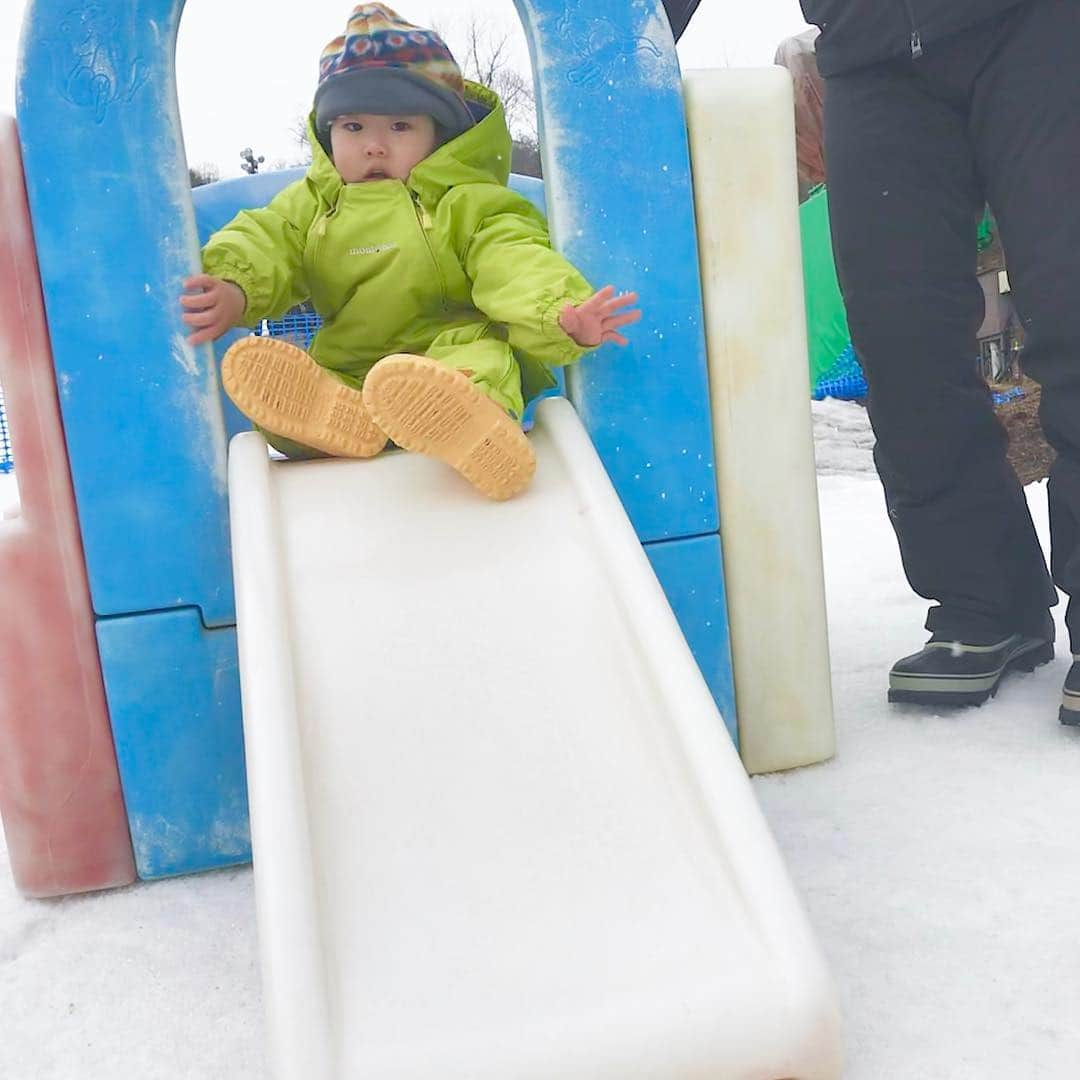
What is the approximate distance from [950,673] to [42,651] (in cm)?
117

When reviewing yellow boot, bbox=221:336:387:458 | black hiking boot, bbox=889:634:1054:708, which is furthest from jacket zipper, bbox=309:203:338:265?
black hiking boot, bbox=889:634:1054:708

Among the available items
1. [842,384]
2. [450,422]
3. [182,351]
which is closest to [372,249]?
[182,351]

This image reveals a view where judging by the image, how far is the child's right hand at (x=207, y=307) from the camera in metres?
1.32

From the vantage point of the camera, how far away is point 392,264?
1.50 meters

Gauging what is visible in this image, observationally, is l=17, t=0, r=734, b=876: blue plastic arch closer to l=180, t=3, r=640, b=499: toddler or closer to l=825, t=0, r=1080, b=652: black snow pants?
l=180, t=3, r=640, b=499: toddler

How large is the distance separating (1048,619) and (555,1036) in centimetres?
125

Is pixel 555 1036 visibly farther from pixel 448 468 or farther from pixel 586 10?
pixel 586 10

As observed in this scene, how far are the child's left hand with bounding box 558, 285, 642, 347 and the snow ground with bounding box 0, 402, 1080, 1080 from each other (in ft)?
1.91

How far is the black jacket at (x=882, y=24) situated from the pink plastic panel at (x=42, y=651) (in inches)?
39.3

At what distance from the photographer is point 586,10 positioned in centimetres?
138

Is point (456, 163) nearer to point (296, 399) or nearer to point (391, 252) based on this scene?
point (391, 252)

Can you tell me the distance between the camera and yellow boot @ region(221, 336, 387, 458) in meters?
1.22

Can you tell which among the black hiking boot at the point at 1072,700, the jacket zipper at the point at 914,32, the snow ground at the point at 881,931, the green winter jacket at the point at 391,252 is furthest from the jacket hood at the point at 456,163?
the black hiking boot at the point at 1072,700

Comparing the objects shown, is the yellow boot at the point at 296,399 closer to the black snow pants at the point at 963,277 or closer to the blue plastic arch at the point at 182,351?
the blue plastic arch at the point at 182,351
